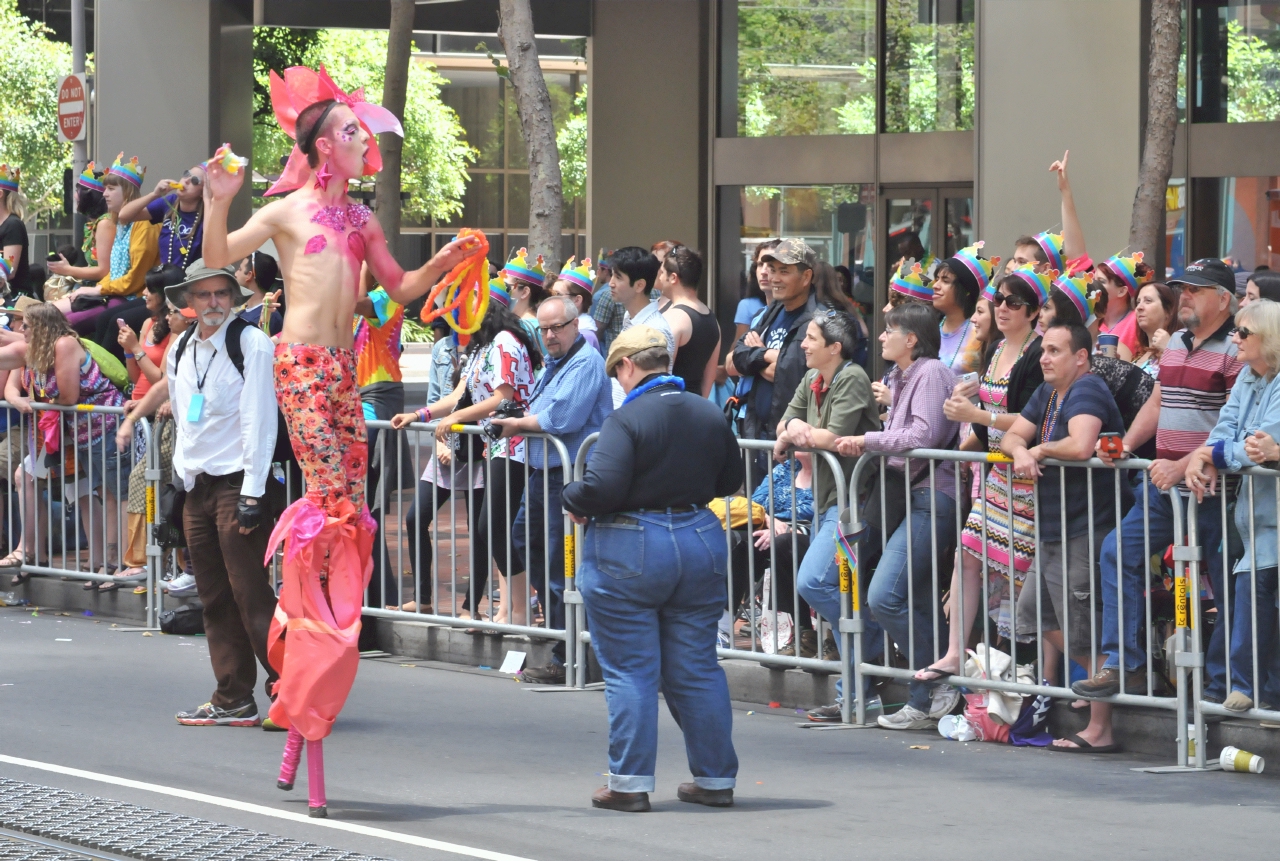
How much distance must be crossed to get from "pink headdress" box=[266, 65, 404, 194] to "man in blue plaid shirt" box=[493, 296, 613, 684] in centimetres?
201

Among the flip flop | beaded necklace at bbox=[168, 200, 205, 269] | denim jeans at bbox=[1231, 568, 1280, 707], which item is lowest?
the flip flop

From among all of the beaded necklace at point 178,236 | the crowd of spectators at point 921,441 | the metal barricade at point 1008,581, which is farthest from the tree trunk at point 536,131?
the metal barricade at point 1008,581

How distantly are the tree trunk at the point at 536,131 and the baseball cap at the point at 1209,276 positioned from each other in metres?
5.78

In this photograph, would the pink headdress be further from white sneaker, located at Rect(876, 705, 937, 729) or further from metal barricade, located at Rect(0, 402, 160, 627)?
metal barricade, located at Rect(0, 402, 160, 627)

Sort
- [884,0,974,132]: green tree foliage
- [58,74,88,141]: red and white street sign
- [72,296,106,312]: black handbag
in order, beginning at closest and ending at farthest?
[72,296,106,312]: black handbag
[58,74,88,141]: red and white street sign
[884,0,974,132]: green tree foliage

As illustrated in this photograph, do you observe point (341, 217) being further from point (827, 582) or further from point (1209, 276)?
point (1209, 276)

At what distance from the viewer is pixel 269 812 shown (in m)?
6.79

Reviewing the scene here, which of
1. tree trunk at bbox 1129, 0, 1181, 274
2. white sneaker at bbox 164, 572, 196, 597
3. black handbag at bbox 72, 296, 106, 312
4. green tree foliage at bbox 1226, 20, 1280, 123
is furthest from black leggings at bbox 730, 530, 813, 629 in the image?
green tree foliage at bbox 1226, 20, 1280, 123

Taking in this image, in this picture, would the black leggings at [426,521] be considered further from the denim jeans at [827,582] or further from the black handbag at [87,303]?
the black handbag at [87,303]

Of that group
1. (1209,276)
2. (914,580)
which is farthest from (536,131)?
(1209,276)

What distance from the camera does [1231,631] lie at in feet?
24.7

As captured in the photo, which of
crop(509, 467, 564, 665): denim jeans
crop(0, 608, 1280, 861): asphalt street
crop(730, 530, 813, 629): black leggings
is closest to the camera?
crop(0, 608, 1280, 861): asphalt street

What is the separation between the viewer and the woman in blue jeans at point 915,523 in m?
8.30

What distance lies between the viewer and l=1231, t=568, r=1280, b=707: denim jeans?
738 cm
